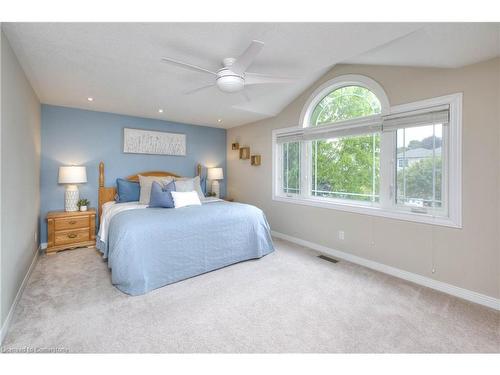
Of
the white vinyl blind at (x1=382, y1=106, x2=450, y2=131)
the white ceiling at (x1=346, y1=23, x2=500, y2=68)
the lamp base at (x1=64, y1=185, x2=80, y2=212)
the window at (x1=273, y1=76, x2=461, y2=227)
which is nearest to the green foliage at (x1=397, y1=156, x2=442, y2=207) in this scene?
the window at (x1=273, y1=76, x2=461, y2=227)

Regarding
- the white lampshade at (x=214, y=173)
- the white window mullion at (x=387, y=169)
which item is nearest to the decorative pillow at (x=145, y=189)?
the white lampshade at (x=214, y=173)

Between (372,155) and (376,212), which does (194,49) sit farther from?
(376,212)

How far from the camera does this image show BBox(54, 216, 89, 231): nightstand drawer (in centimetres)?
338

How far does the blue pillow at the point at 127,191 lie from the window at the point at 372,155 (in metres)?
2.43

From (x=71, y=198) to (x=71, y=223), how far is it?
1.30ft

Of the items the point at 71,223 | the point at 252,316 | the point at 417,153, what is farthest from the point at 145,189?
the point at 417,153

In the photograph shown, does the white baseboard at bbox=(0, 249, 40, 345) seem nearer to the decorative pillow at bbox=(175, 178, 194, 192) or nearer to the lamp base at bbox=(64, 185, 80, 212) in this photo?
the lamp base at bbox=(64, 185, 80, 212)

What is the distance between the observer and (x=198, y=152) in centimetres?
510

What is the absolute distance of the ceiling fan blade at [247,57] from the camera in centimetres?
168

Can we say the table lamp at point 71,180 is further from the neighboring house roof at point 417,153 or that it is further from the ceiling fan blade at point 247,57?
the neighboring house roof at point 417,153

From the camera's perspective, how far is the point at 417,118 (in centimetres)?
256

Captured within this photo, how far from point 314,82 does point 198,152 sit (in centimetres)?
269

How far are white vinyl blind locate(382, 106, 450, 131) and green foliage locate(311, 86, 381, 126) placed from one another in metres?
0.30

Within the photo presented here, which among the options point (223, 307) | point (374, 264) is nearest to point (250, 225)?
point (223, 307)
